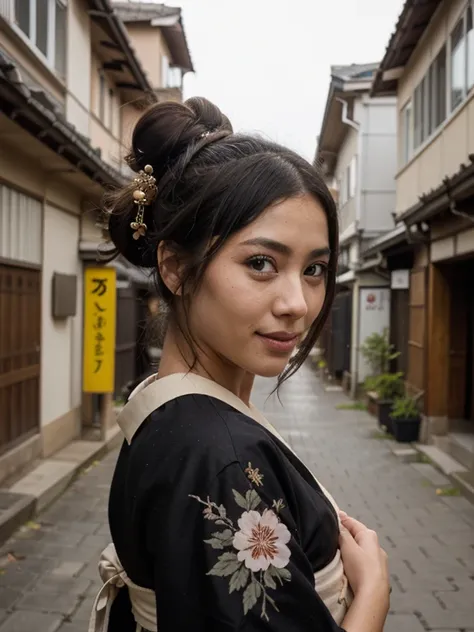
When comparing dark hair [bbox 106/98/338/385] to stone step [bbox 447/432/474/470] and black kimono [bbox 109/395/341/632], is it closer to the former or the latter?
black kimono [bbox 109/395/341/632]

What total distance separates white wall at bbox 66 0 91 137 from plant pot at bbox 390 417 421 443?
7953 millimetres

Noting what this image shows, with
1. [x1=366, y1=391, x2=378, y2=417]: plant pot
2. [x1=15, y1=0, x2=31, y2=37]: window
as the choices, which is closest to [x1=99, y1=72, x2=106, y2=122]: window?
[x1=15, y1=0, x2=31, y2=37]: window

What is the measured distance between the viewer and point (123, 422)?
1.51 meters

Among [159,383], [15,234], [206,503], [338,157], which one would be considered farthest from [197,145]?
[338,157]

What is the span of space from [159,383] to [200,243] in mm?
338

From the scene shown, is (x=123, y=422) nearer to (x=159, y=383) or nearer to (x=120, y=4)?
(x=159, y=383)

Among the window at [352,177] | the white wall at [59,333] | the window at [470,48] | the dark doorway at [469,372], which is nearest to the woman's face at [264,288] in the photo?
the white wall at [59,333]

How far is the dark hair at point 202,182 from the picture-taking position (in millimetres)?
1377

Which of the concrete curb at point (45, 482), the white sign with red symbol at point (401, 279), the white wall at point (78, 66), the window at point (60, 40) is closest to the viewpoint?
the concrete curb at point (45, 482)

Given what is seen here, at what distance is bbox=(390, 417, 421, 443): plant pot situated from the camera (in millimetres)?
11062

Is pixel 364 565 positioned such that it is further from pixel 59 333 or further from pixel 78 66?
pixel 78 66

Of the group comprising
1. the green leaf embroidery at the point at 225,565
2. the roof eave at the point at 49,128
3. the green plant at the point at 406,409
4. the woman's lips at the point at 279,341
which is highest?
the roof eave at the point at 49,128

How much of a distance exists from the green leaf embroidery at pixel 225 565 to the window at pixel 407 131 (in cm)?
1280

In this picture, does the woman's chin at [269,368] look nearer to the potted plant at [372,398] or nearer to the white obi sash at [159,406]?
the white obi sash at [159,406]
